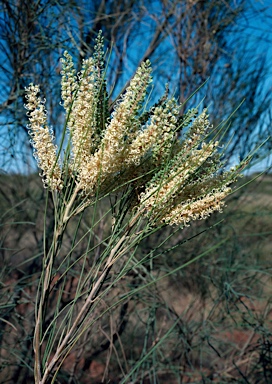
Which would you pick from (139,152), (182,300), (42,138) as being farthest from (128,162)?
(182,300)

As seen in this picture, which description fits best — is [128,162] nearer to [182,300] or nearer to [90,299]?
[90,299]

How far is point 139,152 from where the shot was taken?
25.1 inches

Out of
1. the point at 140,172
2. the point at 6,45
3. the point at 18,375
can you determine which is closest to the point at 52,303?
the point at 18,375

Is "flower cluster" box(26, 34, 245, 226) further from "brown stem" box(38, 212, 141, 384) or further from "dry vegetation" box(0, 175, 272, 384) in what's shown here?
"dry vegetation" box(0, 175, 272, 384)

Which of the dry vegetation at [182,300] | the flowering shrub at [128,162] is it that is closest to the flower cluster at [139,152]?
the flowering shrub at [128,162]

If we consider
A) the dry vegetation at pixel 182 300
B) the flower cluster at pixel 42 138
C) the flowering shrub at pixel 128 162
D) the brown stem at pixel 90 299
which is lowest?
the dry vegetation at pixel 182 300

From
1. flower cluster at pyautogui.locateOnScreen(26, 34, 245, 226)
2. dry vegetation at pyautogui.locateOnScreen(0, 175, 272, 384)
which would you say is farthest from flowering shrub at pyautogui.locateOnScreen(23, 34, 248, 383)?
dry vegetation at pyautogui.locateOnScreen(0, 175, 272, 384)

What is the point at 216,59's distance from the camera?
7.27 feet

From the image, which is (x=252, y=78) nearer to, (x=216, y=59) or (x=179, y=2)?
(x=216, y=59)

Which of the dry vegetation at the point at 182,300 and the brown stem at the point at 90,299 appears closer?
the brown stem at the point at 90,299

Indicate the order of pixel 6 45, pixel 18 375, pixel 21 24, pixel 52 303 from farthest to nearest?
pixel 52 303, pixel 18 375, pixel 6 45, pixel 21 24

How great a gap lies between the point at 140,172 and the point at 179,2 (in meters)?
1.67

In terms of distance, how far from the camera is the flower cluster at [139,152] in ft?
2.05

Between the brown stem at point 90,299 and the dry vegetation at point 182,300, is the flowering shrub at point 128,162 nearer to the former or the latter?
the brown stem at point 90,299
